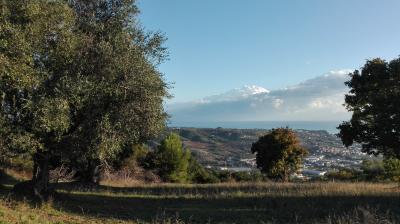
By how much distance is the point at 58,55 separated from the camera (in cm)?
1842

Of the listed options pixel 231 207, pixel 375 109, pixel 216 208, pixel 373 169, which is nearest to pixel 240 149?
pixel 373 169

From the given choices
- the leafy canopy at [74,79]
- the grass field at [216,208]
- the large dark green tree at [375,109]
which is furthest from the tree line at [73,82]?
the large dark green tree at [375,109]

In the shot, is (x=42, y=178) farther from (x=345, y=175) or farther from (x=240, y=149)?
(x=240, y=149)

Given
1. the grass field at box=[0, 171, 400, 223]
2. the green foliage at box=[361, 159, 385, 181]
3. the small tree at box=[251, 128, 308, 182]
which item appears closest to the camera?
the grass field at box=[0, 171, 400, 223]

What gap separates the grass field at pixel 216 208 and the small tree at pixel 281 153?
28.1m

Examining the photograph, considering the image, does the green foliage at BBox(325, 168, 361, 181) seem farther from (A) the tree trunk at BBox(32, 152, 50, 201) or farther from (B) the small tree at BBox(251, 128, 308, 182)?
(A) the tree trunk at BBox(32, 152, 50, 201)

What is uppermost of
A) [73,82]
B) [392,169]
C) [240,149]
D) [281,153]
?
[73,82]

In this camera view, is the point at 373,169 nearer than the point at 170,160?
No

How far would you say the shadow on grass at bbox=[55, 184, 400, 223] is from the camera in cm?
1788

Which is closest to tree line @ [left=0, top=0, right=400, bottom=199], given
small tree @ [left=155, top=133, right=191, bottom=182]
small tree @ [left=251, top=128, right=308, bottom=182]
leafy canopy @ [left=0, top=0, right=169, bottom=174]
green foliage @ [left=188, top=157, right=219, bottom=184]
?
leafy canopy @ [left=0, top=0, right=169, bottom=174]

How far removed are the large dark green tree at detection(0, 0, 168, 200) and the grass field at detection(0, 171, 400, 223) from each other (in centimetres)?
247

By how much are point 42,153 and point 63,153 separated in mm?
1020

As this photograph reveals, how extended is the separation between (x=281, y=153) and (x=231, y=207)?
3337 cm

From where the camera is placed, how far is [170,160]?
5497 centimetres
